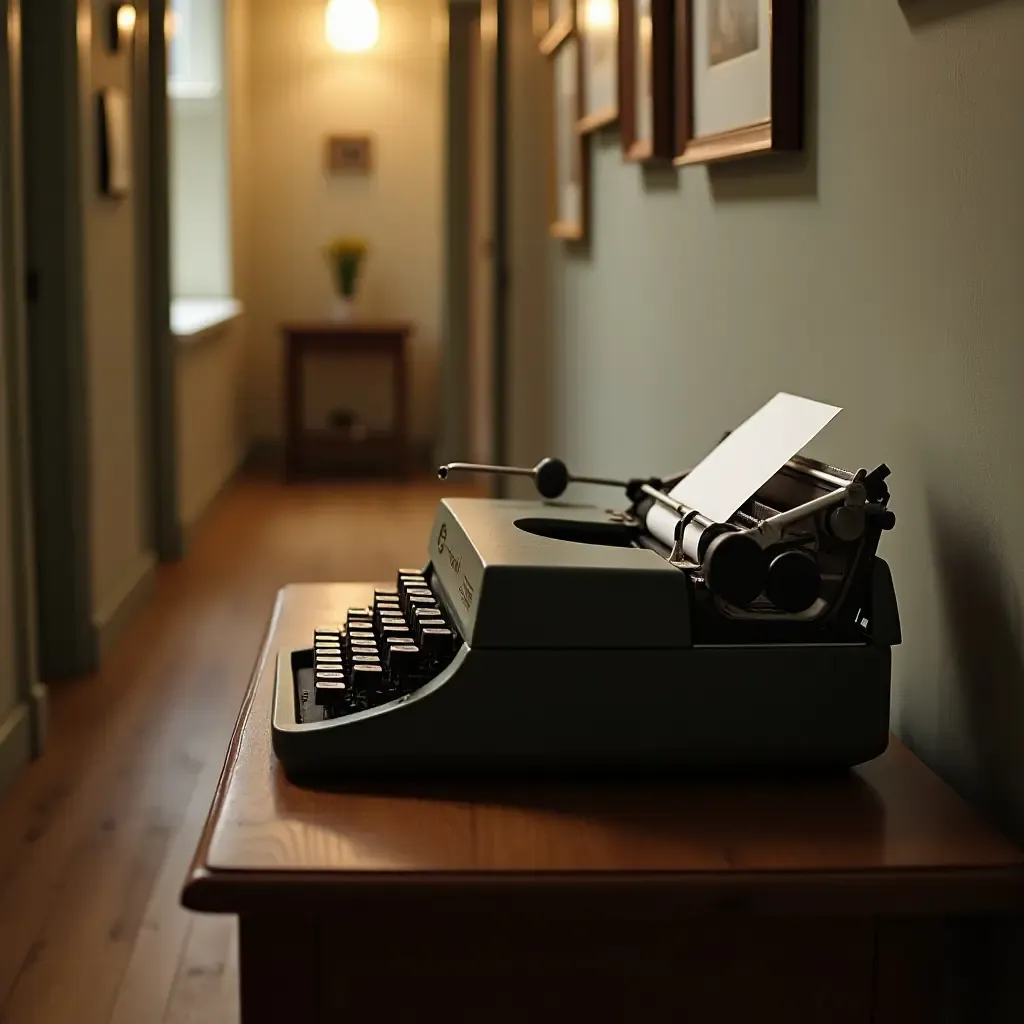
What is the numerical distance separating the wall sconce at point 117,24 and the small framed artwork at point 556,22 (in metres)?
1.27

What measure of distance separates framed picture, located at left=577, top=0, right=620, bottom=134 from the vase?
4.73 metres

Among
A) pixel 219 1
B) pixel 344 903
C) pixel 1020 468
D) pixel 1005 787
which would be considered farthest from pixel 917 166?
pixel 219 1

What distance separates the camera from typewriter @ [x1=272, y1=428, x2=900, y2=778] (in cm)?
108

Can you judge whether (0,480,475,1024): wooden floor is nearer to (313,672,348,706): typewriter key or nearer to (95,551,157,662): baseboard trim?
(95,551,157,662): baseboard trim

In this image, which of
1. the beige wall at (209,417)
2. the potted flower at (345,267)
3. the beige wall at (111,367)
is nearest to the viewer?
the beige wall at (111,367)

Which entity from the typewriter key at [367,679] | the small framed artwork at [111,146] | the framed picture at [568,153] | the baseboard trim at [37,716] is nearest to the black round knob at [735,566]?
the typewriter key at [367,679]

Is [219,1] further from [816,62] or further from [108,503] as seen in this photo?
[816,62]

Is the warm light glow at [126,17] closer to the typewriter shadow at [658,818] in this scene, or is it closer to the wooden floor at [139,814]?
the wooden floor at [139,814]

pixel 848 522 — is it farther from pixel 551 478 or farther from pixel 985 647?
pixel 551 478

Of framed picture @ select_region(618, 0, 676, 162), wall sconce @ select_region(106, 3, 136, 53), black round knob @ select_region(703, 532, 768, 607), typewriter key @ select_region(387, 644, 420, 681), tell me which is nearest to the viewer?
black round knob @ select_region(703, 532, 768, 607)

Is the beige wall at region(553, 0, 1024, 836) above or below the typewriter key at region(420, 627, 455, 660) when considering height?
above

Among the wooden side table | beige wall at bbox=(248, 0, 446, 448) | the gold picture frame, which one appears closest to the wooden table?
the gold picture frame

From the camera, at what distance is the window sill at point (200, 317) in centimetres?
546

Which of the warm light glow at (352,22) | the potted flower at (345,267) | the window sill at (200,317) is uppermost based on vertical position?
the warm light glow at (352,22)
